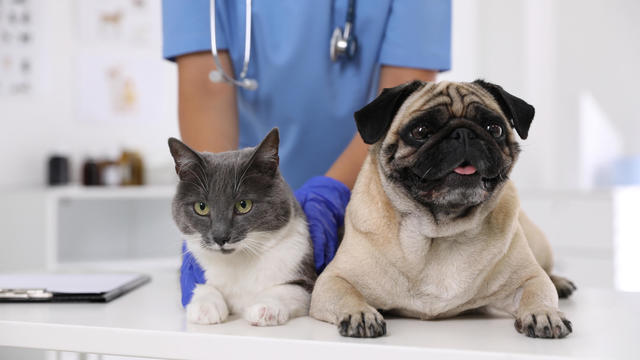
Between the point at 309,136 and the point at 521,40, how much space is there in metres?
2.01

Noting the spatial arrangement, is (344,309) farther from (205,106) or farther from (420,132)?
(205,106)

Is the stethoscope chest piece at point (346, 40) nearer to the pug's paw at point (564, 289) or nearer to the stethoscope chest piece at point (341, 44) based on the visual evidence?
the stethoscope chest piece at point (341, 44)

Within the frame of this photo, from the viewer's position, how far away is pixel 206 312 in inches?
29.4

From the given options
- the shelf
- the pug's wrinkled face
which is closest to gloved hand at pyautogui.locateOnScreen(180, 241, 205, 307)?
the pug's wrinkled face

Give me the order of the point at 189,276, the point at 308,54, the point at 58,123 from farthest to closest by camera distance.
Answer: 1. the point at 58,123
2. the point at 308,54
3. the point at 189,276

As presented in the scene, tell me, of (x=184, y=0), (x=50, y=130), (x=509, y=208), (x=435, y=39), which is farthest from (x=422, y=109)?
(x=50, y=130)

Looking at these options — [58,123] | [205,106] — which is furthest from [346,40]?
[58,123]

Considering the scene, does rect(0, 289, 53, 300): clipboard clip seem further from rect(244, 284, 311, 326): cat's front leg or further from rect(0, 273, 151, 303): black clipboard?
rect(244, 284, 311, 326): cat's front leg

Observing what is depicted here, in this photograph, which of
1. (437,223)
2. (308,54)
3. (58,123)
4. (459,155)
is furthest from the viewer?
(58,123)

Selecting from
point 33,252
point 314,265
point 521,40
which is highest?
point 521,40

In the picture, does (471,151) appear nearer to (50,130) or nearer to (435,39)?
(435,39)

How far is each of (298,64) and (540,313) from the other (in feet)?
2.61

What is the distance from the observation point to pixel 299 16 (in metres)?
1.23

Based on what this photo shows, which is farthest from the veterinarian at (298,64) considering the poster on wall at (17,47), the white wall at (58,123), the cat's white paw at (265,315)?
the poster on wall at (17,47)
